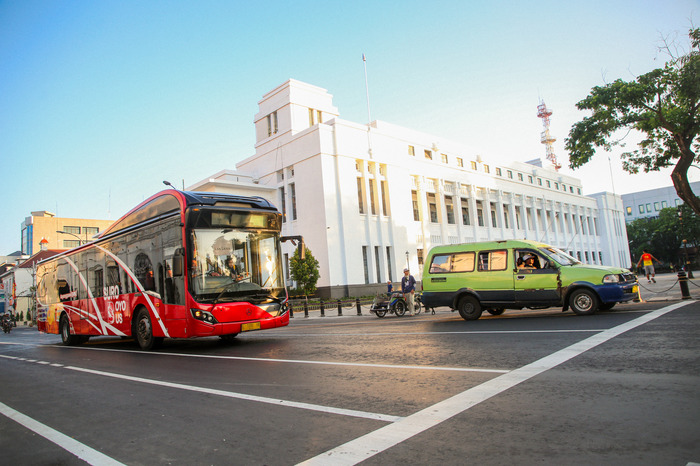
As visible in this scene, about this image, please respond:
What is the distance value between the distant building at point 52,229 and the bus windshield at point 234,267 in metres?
92.1

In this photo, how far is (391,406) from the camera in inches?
181

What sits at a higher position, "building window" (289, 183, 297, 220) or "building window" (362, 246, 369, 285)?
"building window" (289, 183, 297, 220)

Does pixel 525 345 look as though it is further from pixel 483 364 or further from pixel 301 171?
pixel 301 171

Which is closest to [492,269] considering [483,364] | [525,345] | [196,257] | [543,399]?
[525,345]

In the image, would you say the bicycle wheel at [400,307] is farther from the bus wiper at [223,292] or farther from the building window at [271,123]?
the building window at [271,123]

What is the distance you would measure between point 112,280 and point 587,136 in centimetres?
1708

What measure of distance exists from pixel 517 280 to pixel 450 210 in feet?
131

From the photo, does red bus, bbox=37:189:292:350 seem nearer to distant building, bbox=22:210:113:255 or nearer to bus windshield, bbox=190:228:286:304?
bus windshield, bbox=190:228:286:304

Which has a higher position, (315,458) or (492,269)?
(492,269)

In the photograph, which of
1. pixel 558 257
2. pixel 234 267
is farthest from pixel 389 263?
pixel 234 267

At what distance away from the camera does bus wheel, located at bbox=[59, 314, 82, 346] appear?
1527 centimetres

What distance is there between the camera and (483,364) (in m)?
6.39

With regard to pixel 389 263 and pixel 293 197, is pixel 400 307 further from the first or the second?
pixel 293 197

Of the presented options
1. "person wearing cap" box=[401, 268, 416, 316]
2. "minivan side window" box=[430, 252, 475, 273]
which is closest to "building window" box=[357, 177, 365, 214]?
"person wearing cap" box=[401, 268, 416, 316]
